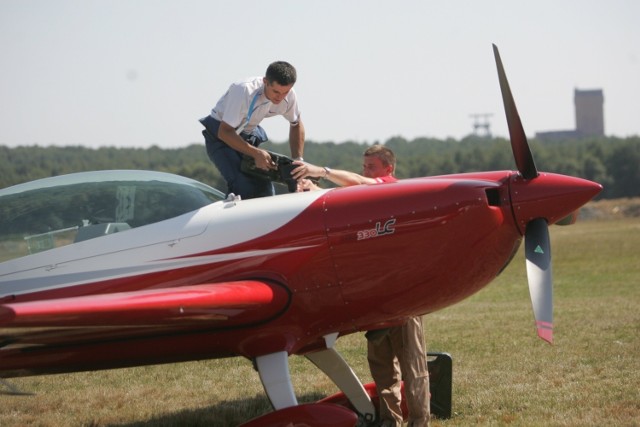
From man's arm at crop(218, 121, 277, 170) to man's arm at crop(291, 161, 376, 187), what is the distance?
0.25 m

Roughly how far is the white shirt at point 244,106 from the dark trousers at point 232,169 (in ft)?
0.40

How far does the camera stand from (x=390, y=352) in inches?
279

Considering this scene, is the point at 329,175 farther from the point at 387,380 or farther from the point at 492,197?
the point at 387,380

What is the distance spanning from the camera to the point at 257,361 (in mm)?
6262

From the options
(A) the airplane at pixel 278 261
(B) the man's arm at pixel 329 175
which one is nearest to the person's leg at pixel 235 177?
(B) the man's arm at pixel 329 175

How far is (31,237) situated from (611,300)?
1138 cm

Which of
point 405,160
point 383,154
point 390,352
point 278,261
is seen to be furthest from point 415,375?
point 405,160

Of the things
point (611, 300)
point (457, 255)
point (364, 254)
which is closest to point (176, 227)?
point (364, 254)

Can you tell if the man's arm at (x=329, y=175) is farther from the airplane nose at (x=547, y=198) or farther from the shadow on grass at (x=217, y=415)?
the shadow on grass at (x=217, y=415)

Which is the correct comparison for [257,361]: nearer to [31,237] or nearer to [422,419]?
[422,419]

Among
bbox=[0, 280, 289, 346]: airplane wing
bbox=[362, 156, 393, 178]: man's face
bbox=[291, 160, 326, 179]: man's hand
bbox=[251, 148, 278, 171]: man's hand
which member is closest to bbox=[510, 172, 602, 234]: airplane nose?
bbox=[362, 156, 393, 178]: man's face

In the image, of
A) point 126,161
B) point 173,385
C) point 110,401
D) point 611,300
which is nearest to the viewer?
point 110,401

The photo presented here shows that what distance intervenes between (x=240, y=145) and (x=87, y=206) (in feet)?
4.04

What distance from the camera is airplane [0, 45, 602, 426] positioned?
588 cm
